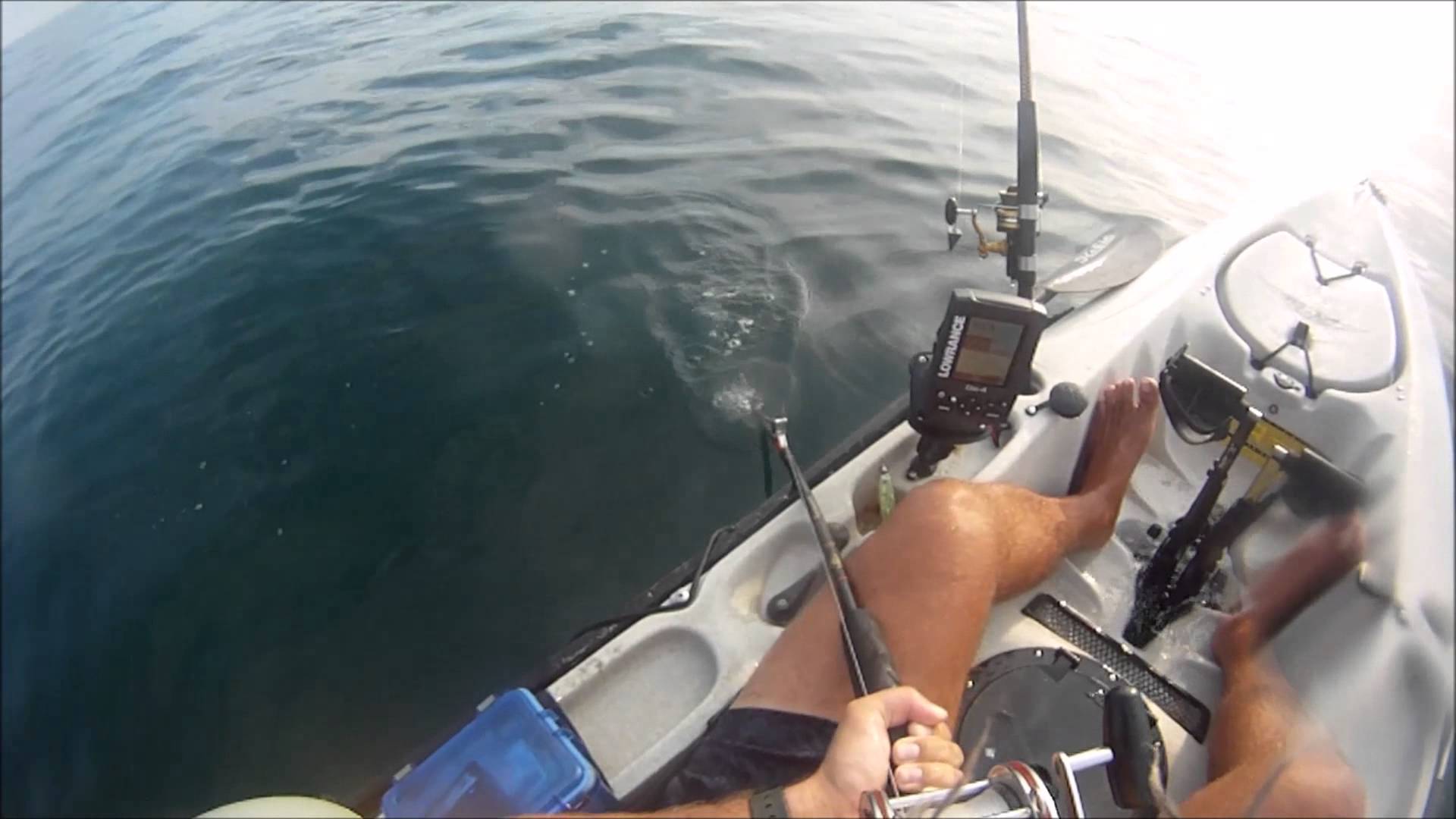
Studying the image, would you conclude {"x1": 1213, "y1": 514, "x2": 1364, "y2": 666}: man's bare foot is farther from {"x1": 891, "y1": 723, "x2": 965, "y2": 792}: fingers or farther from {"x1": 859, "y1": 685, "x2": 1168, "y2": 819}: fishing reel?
{"x1": 891, "y1": 723, "x2": 965, "y2": 792}: fingers

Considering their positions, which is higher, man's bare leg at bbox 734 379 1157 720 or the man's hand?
the man's hand

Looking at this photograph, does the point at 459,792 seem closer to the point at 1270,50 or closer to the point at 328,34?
the point at 1270,50

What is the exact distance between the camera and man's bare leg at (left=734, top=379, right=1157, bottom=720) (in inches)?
77.5

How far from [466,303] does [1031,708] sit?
3471mm

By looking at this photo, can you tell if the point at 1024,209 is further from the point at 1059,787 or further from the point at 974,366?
the point at 1059,787

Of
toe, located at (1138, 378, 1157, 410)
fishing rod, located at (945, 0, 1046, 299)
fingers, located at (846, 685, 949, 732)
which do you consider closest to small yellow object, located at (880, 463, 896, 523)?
fishing rod, located at (945, 0, 1046, 299)

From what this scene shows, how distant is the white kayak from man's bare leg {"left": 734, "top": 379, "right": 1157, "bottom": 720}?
0.08 metres

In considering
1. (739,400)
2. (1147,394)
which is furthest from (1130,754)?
(739,400)

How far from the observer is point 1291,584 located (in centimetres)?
197

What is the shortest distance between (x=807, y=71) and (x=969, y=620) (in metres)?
6.46

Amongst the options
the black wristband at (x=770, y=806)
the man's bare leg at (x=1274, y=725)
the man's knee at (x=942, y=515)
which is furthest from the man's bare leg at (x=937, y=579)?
the man's bare leg at (x=1274, y=725)

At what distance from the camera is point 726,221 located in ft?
16.4

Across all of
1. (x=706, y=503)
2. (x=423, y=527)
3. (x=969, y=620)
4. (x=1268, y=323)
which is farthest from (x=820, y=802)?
(x=1268, y=323)

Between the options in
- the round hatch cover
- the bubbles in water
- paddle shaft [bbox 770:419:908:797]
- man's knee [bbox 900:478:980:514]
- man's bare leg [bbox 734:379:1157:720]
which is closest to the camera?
paddle shaft [bbox 770:419:908:797]
